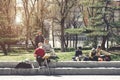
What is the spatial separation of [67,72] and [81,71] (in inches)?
26.9

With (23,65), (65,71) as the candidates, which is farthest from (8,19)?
(65,71)

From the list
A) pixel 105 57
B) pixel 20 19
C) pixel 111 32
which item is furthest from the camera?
pixel 20 19

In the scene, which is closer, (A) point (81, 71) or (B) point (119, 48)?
→ (A) point (81, 71)

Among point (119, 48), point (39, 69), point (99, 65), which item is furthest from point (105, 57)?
point (119, 48)

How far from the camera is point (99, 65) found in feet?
57.5

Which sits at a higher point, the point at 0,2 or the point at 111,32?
the point at 0,2
